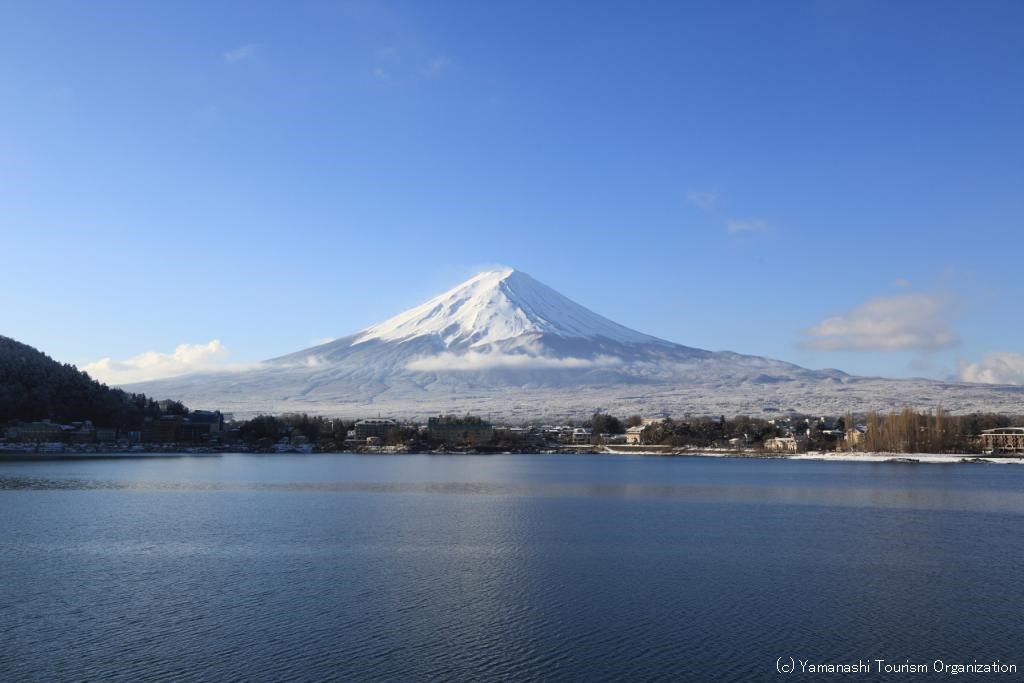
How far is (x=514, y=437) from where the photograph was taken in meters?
68.4

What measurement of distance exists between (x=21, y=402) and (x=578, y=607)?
173ft

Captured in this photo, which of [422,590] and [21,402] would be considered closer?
[422,590]

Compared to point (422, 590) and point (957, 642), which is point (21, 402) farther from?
point (957, 642)

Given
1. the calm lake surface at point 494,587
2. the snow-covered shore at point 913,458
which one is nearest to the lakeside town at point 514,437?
the snow-covered shore at point 913,458

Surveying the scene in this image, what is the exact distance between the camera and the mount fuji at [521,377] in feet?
373

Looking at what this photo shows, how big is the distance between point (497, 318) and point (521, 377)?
17.3 m

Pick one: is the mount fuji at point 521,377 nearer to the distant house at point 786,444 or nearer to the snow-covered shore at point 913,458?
the distant house at point 786,444

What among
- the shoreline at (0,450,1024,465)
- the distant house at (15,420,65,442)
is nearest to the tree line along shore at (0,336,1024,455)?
the distant house at (15,420,65,442)

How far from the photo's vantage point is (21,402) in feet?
175

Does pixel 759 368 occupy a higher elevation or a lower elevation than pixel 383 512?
higher

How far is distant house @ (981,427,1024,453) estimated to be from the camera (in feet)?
174

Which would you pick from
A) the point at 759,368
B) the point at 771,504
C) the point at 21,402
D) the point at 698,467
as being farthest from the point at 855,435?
the point at 759,368

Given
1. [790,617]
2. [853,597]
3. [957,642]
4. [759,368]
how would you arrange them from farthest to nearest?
[759,368] < [853,597] < [790,617] < [957,642]

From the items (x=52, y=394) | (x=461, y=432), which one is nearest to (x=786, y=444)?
(x=461, y=432)
